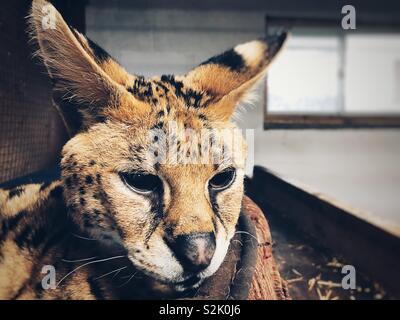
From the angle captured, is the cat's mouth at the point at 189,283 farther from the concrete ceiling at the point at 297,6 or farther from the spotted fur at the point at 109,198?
the concrete ceiling at the point at 297,6

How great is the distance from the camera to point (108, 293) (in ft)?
4.84

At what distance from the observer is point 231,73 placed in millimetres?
1637

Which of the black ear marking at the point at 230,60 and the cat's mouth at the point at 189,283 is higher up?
the black ear marking at the point at 230,60

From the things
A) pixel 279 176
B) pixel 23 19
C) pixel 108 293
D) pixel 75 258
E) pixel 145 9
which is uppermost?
pixel 145 9

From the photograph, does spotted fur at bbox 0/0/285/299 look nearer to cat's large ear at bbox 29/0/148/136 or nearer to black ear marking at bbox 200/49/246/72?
cat's large ear at bbox 29/0/148/136

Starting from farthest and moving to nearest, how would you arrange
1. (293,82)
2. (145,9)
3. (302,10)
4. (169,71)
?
(302,10), (293,82), (145,9), (169,71)

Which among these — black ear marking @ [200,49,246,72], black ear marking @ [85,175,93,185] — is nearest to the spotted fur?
black ear marking @ [85,175,93,185]

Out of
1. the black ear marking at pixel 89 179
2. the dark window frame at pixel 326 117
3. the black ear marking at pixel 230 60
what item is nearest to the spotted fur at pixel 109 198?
the black ear marking at pixel 89 179

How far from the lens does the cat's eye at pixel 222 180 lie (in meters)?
1.48

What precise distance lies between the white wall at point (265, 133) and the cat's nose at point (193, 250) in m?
0.66

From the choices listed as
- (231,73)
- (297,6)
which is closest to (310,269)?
(231,73)
